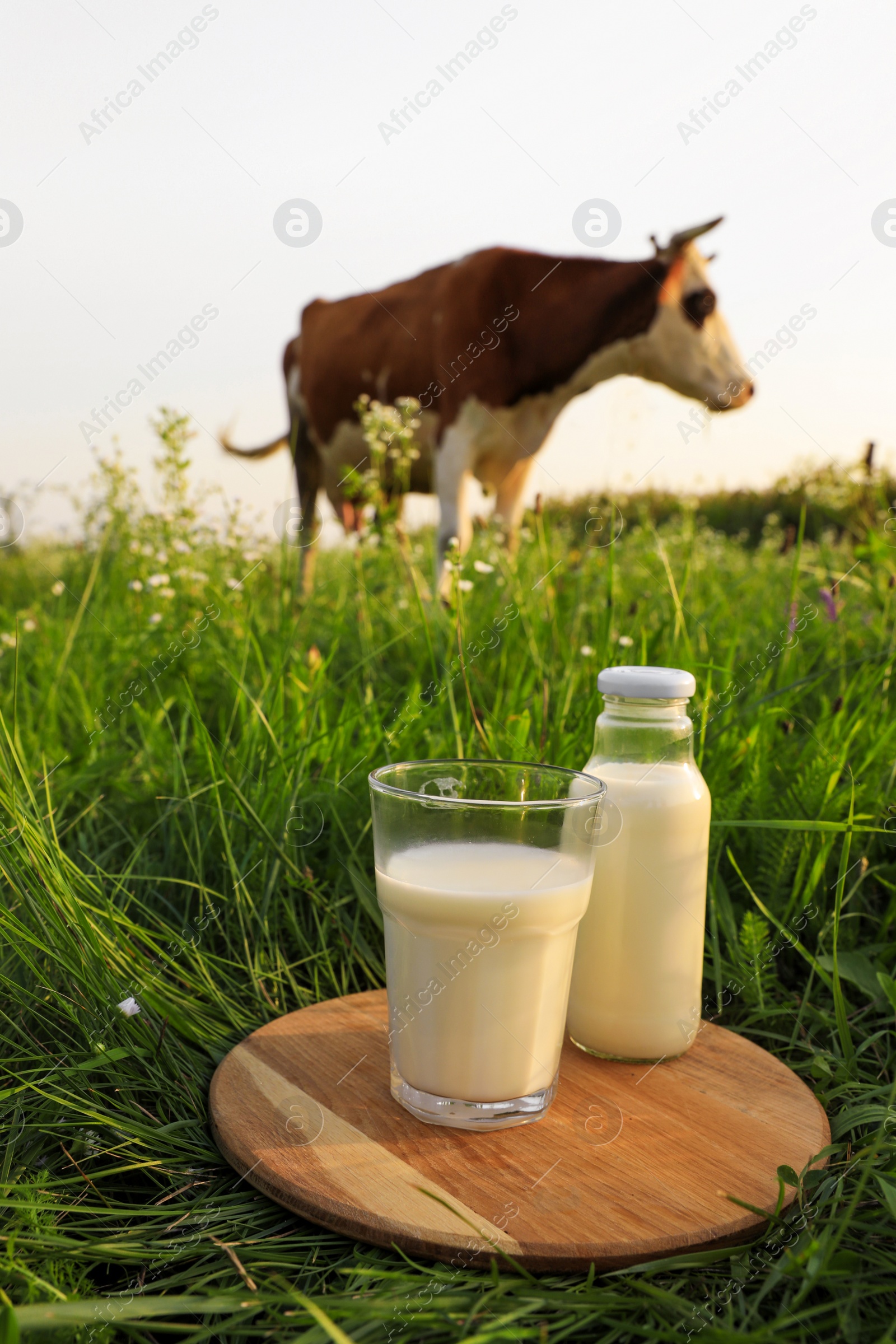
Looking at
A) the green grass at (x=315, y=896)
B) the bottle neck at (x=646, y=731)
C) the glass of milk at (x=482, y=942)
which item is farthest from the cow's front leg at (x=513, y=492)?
the glass of milk at (x=482, y=942)

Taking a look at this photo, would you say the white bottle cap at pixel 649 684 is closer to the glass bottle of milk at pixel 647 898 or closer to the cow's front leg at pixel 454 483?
the glass bottle of milk at pixel 647 898

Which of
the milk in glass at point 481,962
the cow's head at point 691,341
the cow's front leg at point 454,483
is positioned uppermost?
the cow's head at point 691,341

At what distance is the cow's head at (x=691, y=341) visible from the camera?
14.1 feet

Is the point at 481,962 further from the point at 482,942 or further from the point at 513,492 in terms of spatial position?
the point at 513,492

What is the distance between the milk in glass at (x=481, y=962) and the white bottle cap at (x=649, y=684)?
0.23m

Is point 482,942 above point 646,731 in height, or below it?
below

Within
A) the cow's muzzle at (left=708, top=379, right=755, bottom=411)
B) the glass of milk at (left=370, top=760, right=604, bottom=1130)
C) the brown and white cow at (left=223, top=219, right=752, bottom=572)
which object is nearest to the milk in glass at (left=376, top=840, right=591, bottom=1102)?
the glass of milk at (left=370, top=760, right=604, bottom=1130)

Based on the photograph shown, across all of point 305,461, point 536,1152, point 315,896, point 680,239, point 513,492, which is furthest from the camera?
point 305,461

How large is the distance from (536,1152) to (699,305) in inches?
161

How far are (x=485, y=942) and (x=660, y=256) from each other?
396 centimetres

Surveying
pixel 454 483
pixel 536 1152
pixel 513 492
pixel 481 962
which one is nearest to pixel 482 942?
pixel 481 962

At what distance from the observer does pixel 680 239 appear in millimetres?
4129

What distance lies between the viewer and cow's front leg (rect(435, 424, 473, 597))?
14.7ft

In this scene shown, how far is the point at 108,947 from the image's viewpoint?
139 cm
